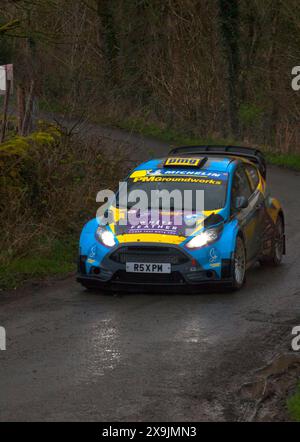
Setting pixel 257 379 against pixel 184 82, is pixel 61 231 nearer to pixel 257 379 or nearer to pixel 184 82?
pixel 257 379

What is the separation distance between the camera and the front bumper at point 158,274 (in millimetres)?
12891

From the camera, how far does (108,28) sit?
42906mm

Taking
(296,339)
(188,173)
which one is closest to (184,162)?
(188,173)

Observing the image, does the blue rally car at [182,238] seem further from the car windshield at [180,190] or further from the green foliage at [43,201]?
the green foliage at [43,201]

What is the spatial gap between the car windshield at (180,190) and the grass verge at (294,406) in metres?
5.85

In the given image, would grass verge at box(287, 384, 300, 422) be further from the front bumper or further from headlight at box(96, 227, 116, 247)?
headlight at box(96, 227, 116, 247)

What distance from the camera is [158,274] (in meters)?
12.9

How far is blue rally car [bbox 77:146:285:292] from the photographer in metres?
12.9

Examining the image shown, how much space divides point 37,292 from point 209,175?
2988 mm

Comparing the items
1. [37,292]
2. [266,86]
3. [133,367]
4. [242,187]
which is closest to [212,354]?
[133,367]

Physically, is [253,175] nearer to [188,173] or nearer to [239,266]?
[188,173]

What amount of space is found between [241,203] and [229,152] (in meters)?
2.38

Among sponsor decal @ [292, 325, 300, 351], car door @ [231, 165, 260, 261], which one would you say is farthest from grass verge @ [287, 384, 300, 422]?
car door @ [231, 165, 260, 261]

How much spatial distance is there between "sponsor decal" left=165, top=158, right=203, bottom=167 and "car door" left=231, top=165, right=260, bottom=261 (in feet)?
1.95
